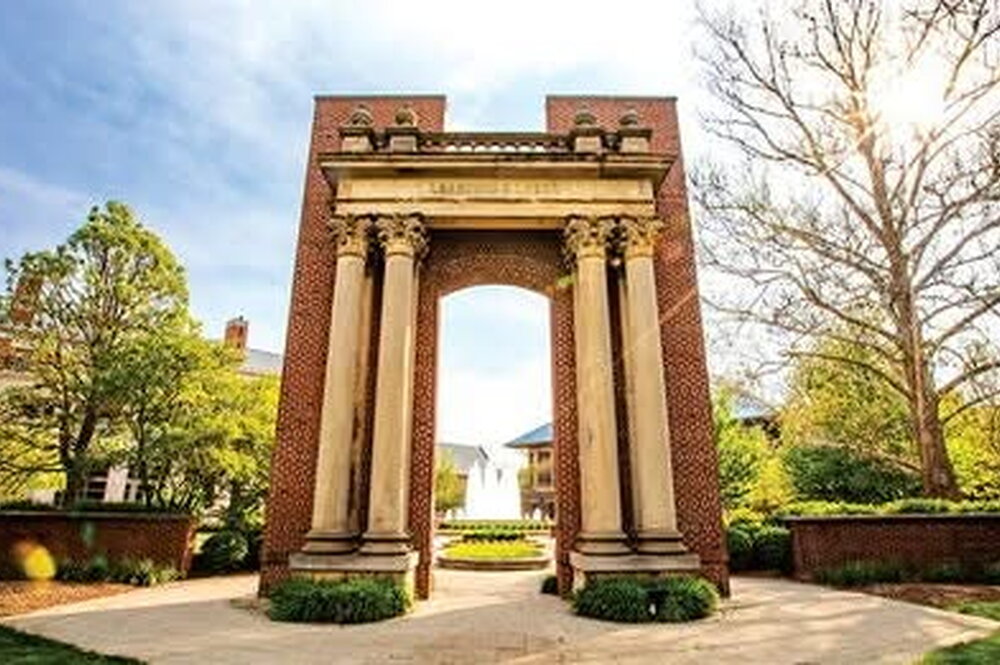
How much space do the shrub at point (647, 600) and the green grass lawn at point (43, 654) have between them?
18.9ft

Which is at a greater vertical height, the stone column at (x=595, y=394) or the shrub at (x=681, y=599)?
the stone column at (x=595, y=394)

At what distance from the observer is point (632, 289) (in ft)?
38.9

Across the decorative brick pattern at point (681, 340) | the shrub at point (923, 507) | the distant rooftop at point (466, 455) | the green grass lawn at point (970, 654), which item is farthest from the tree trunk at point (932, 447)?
the distant rooftop at point (466, 455)

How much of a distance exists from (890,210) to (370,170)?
482 inches

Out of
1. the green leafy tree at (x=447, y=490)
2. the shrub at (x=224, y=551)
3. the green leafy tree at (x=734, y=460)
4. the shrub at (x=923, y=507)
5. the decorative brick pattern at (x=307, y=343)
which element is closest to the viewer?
the decorative brick pattern at (x=307, y=343)

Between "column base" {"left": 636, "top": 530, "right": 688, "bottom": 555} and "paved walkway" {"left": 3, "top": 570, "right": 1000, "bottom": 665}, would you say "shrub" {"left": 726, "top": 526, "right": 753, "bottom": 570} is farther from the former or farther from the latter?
"column base" {"left": 636, "top": 530, "right": 688, "bottom": 555}

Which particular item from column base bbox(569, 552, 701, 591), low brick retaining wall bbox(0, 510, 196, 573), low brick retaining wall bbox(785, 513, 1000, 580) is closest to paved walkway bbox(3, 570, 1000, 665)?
column base bbox(569, 552, 701, 591)

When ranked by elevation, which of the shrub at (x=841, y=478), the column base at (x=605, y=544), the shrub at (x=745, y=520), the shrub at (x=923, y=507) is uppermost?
the shrub at (x=841, y=478)

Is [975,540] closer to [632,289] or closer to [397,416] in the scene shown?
[632,289]

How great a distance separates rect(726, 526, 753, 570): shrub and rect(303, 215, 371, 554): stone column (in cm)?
975

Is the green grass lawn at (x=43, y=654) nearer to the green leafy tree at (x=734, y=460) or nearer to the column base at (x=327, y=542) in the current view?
the column base at (x=327, y=542)

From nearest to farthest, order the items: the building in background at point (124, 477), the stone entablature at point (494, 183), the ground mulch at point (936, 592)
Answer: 1. the ground mulch at point (936, 592)
2. the stone entablature at point (494, 183)
3. the building in background at point (124, 477)

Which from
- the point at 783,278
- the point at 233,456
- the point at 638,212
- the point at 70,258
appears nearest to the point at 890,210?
the point at 783,278

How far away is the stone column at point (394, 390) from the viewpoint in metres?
10.4
